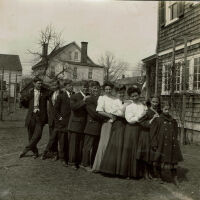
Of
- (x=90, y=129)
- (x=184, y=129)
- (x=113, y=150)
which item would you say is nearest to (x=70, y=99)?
(x=90, y=129)

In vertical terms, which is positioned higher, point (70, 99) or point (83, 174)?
point (70, 99)

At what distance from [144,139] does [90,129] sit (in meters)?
1.25

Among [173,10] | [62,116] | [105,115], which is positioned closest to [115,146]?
[105,115]

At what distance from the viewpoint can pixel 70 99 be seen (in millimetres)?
7492

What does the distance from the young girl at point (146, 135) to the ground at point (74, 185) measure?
16.0 inches

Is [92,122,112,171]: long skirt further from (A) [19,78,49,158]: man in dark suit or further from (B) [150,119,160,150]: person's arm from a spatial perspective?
(A) [19,78,49,158]: man in dark suit

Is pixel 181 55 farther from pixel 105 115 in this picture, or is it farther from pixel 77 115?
pixel 105 115

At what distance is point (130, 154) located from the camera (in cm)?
649

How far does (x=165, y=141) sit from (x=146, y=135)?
16.6 inches

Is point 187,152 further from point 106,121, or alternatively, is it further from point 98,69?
point 98,69

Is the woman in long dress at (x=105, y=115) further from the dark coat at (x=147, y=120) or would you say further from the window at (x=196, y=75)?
the window at (x=196, y=75)

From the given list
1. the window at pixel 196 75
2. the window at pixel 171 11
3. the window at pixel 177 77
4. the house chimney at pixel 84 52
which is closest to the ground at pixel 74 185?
the window at pixel 196 75

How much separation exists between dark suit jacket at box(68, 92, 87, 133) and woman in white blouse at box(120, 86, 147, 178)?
118 cm

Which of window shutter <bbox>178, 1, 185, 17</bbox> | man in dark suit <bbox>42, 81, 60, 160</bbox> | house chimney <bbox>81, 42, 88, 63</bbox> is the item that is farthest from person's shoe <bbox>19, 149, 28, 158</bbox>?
house chimney <bbox>81, 42, 88, 63</bbox>
